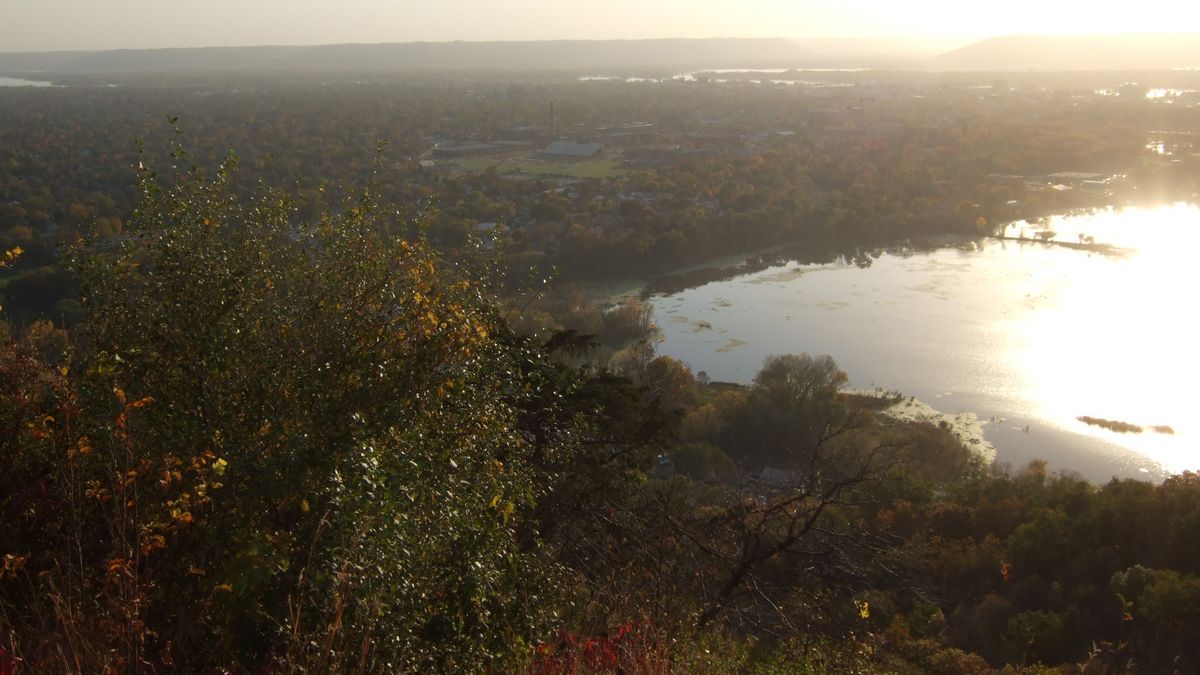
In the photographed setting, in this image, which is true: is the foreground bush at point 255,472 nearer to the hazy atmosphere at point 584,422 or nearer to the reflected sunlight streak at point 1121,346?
the hazy atmosphere at point 584,422

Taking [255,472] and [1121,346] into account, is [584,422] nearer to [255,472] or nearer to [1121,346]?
[255,472]

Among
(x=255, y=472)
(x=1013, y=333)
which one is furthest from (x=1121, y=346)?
(x=255, y=472)

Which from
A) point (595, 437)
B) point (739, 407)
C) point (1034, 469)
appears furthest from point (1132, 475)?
point (595, 437)

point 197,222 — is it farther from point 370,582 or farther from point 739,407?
point 739,407

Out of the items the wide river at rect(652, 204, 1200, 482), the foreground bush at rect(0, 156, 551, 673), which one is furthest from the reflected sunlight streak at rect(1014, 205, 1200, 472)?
the foreground bush at rect(0, 156, 551, 673)

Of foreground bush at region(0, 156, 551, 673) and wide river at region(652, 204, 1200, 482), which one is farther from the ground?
foreground bush at region(0, 156, 551, 673)

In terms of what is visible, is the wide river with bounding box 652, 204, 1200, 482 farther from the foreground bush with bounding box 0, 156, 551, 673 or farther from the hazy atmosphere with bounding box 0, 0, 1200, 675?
the foreground bush with bounding box 0, 156, 551, 673

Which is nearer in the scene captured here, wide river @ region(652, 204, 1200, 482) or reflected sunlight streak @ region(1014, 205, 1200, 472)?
wide river @ region(652, 204, 1200, 482)

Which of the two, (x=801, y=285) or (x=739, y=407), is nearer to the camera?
(x=739, y=407)
